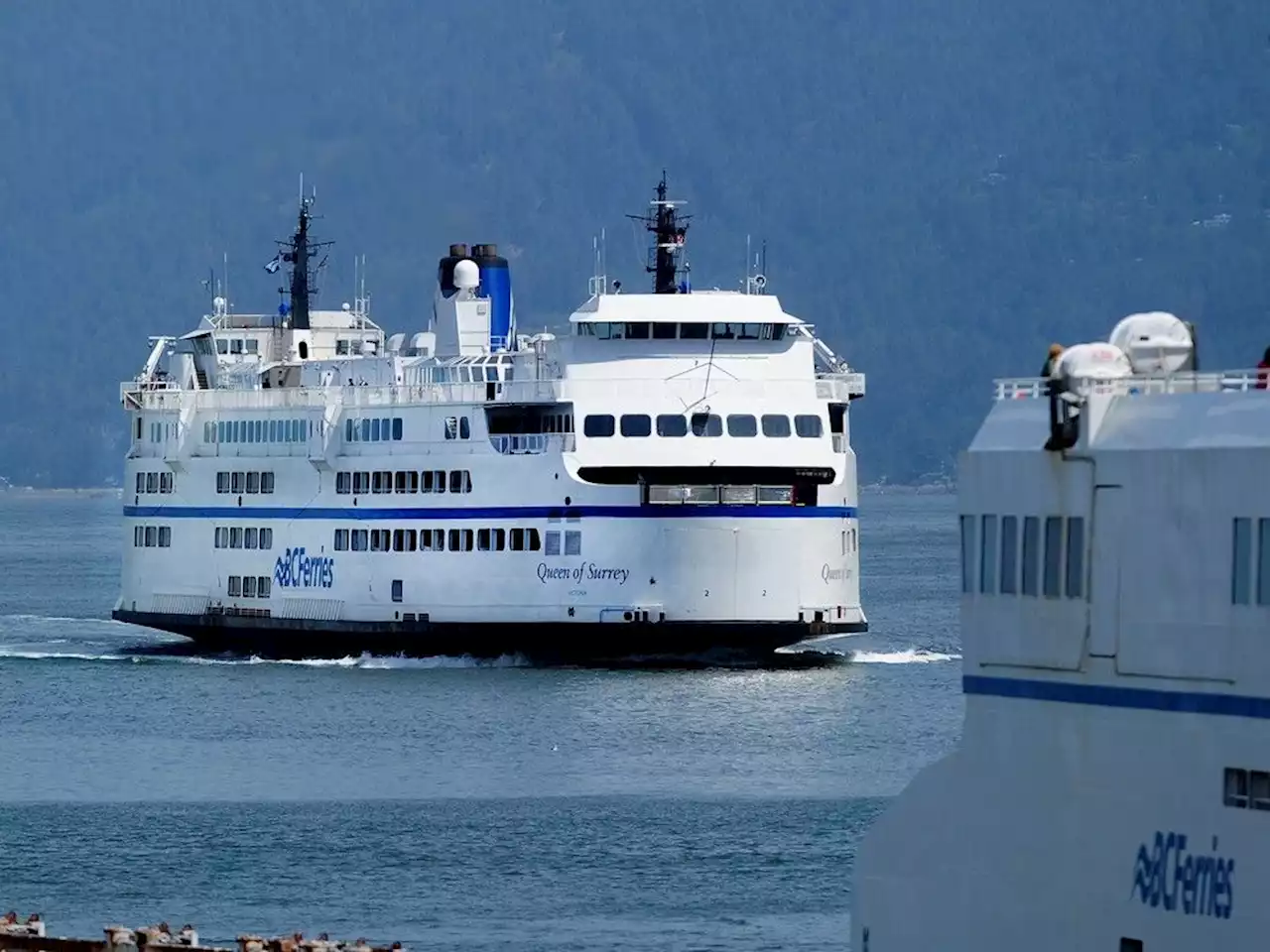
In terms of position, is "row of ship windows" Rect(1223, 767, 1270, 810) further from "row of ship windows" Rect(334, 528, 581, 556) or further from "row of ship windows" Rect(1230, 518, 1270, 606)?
"row of ship windows" Rect(334, 528, 581, 556)

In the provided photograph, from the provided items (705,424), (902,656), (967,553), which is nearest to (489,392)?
(705,424)

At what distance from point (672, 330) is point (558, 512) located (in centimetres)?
391

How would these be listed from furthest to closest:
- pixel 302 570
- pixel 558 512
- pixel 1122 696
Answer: pixel 302 570 → pixel 558 512 → pixel 1122 696

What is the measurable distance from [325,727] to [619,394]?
29.3 feet

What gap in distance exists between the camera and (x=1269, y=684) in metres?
16.3

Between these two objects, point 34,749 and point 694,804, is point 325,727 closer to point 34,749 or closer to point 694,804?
point 34,749

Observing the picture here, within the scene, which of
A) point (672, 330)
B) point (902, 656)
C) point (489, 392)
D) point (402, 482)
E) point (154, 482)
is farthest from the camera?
point (154, 482)

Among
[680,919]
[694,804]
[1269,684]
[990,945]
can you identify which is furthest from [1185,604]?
[694,804]

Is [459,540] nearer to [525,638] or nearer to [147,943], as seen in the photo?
[525,638]

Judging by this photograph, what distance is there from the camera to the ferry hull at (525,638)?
56.5 meters

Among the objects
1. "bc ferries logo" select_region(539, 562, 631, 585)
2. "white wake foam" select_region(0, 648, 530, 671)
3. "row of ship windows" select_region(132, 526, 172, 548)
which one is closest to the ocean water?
"white wake foam" select_region(0, 648, 530, 671)

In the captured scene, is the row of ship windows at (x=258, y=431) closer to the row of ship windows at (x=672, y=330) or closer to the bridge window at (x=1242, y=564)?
the row of ship windows at (x=672, y=330)

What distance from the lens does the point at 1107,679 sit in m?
17.6

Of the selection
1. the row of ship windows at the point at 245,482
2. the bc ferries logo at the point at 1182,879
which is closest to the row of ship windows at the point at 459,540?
the row of ship windows at the point at 245,482
